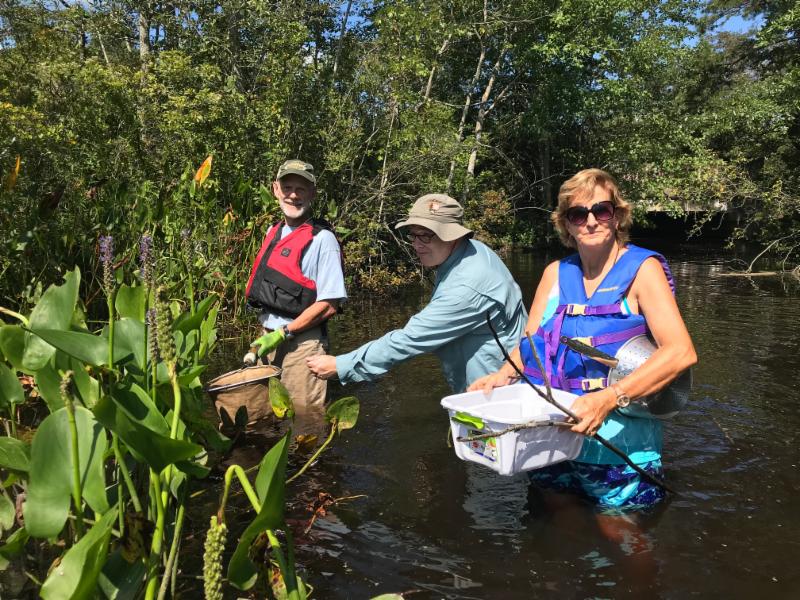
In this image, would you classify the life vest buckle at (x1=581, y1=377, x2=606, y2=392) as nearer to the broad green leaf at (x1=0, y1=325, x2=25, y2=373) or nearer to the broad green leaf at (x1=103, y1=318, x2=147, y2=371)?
the broad green leaf at (x1=103, y1=318, x2=147, y2=371)

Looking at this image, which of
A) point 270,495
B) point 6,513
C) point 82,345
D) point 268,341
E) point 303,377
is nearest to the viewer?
point 270,495

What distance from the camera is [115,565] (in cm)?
207

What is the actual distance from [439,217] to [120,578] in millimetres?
2146

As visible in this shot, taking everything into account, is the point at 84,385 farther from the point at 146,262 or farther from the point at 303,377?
the point at 303,377

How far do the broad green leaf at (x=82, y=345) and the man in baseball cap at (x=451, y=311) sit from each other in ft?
4.97

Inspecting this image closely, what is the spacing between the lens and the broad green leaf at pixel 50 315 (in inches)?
88.4

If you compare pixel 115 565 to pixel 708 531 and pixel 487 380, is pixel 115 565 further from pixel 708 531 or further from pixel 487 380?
pixel 708 531

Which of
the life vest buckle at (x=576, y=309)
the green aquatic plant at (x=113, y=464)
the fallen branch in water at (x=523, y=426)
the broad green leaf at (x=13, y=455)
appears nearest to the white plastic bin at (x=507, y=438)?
the fallen branch in water at (x=523, y=426)

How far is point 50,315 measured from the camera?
2273 millimetres

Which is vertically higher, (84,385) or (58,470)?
(84,385)

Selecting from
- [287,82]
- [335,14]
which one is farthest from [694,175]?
[287,82]

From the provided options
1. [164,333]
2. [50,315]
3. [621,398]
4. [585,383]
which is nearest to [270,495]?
[164,333]

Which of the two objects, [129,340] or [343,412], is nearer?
[129,340]

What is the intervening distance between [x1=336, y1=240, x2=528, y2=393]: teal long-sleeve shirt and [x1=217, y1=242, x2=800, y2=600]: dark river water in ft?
2.74
